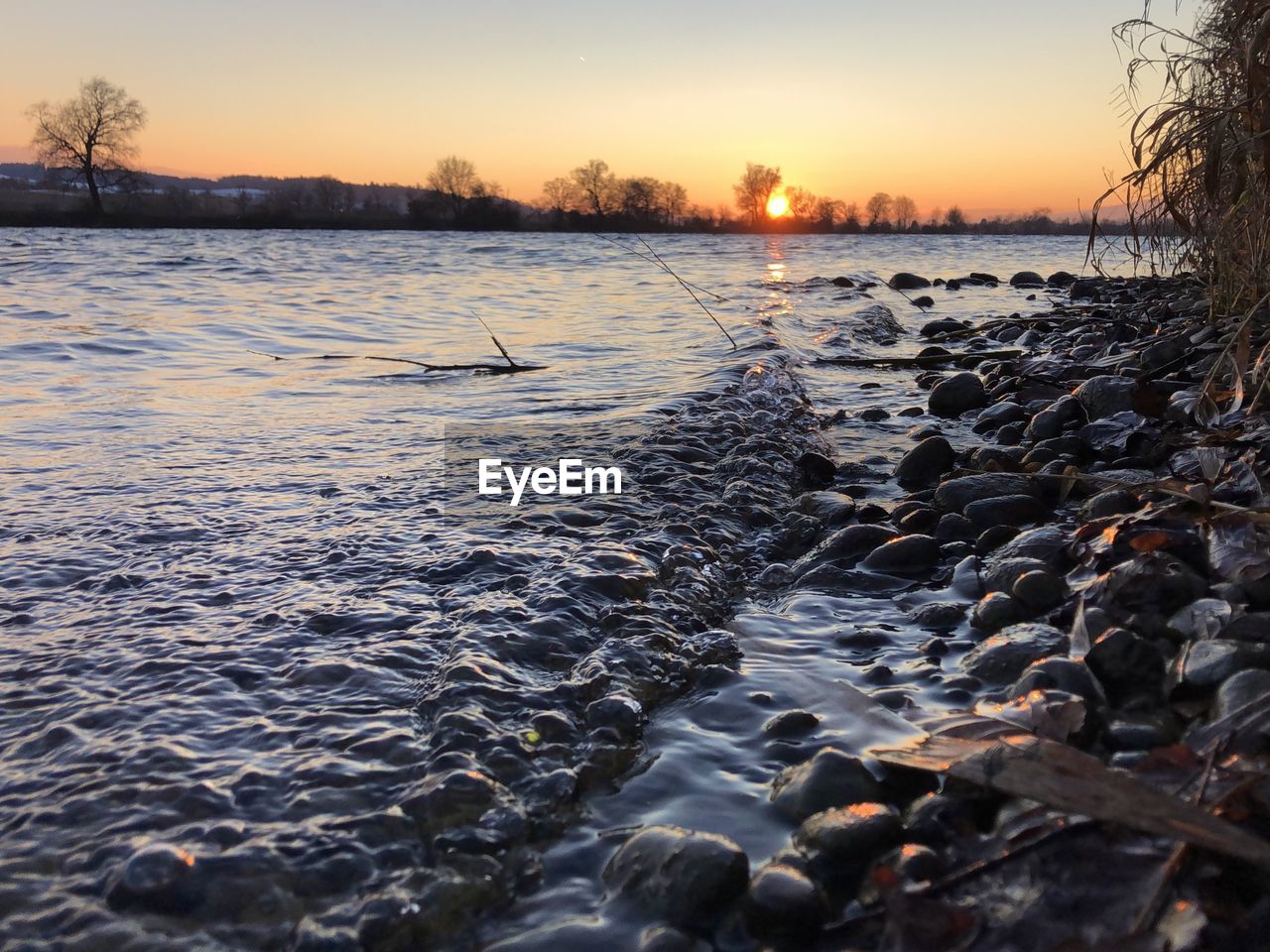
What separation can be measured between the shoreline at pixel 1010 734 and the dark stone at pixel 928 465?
61cm

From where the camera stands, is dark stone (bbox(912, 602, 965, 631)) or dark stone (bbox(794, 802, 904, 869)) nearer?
dark stone (bbox(794, 802, 904, 869))

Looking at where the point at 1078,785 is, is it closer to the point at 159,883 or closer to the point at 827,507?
the point at 159,883

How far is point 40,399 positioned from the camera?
21.1 feet

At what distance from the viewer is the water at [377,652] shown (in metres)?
1.68

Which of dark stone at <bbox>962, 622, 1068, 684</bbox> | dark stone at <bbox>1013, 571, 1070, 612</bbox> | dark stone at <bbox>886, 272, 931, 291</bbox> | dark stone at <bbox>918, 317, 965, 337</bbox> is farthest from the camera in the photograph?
dark stone at <bbox>886, 272, 931, 291</bbox>

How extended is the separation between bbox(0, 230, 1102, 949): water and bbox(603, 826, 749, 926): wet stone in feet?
0.26

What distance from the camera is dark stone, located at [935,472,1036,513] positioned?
3547 mm

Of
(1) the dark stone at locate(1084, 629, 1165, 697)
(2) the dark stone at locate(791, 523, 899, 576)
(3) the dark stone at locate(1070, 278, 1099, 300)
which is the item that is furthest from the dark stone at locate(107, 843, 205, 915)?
(3) the dark stone at locate(1070, 278, 1099, 300)

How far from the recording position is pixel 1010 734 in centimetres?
180

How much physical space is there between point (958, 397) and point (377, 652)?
15.3 ft

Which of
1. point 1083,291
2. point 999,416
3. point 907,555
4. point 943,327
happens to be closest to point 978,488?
point 907,555

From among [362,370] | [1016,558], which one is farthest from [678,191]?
[1016,558]

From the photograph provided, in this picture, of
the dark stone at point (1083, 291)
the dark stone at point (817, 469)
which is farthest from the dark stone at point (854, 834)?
the dark stone at point (1083, 291)

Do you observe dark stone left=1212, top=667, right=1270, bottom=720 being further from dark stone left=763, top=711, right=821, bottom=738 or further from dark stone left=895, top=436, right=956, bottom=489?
dark stone left=895, top=436, right=956, bottom=489
